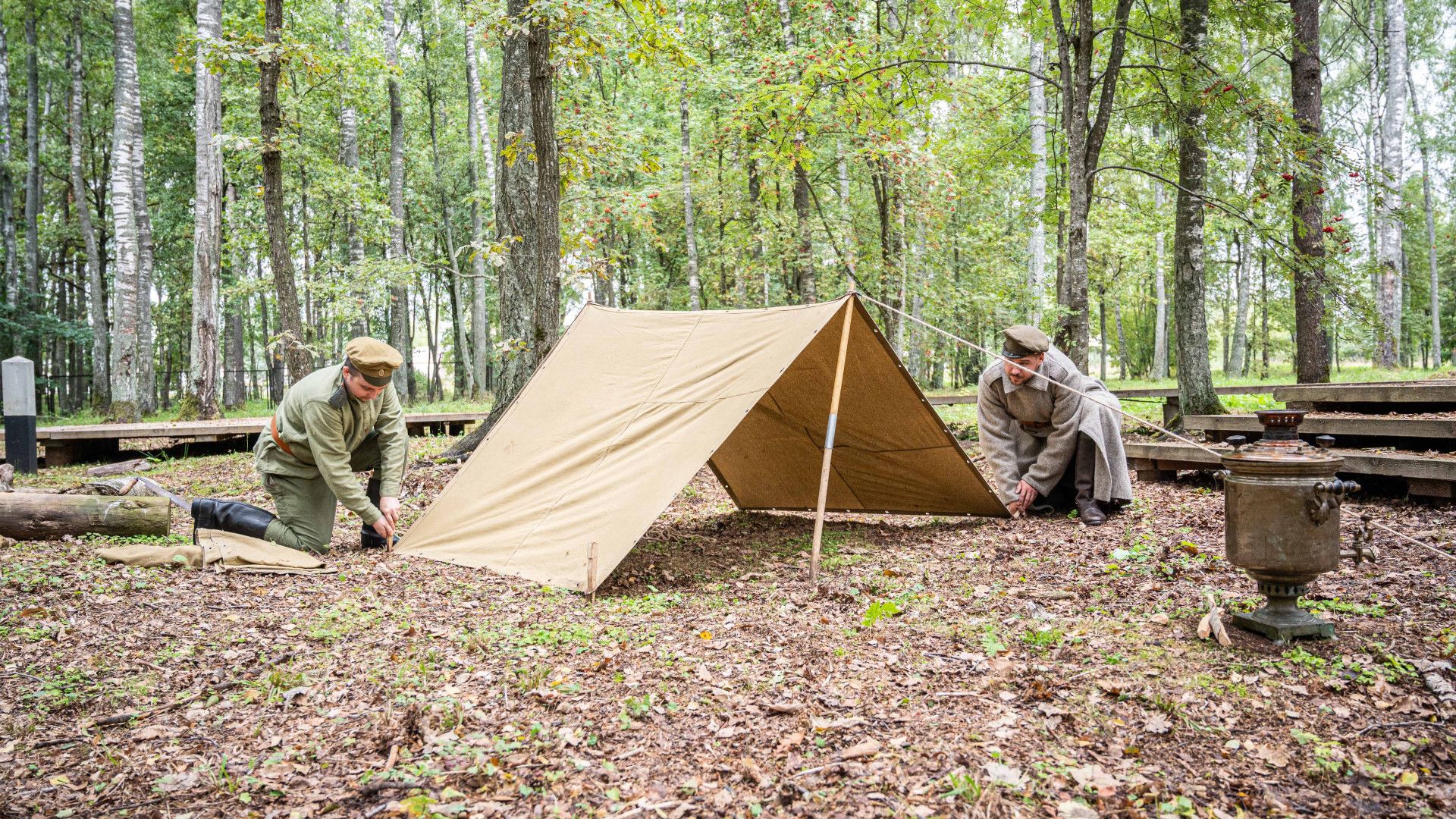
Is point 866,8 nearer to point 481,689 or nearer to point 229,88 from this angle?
point 229,88

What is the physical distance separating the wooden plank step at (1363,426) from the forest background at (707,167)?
113 centimetres

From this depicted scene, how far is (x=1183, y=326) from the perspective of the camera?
280 inches

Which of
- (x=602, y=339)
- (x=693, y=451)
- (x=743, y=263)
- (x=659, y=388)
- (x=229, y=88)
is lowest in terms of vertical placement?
(x=693, y=451)

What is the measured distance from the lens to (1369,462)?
455cm

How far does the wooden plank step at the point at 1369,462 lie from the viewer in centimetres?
423

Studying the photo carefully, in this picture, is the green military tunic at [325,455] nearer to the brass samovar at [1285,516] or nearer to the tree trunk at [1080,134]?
the brass samovar at [1285,516]

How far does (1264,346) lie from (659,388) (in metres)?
27.5

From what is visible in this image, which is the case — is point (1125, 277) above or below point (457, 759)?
above

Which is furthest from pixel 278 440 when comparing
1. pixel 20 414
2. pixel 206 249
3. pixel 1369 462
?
pixel 206 249

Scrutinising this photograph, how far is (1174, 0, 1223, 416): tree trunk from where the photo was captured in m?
6.89

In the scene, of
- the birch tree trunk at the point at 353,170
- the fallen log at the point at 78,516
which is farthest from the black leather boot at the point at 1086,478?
the birch tree trunk at the point at 353,170

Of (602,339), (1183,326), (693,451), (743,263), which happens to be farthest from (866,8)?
(693,451)

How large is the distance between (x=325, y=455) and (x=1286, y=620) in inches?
171

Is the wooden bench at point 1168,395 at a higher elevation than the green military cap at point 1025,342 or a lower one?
lower
